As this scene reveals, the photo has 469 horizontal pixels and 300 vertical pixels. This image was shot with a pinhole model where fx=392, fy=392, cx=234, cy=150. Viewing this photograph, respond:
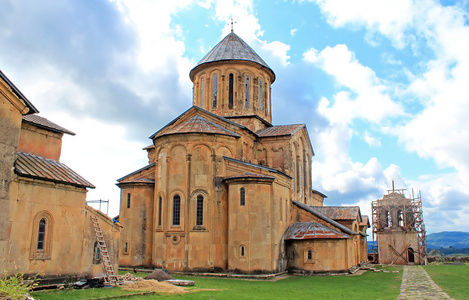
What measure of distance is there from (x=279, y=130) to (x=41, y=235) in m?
18.2

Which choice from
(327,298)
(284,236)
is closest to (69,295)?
(327,298)

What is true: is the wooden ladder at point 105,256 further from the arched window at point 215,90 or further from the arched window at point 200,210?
the arched window at point 215,90

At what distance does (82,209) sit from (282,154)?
15.2m

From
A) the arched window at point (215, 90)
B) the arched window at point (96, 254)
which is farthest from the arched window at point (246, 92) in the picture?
the arched window at point (96, 254)

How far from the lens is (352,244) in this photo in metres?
25.6

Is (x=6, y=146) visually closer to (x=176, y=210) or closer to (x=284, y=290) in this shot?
(x=176, y=210)

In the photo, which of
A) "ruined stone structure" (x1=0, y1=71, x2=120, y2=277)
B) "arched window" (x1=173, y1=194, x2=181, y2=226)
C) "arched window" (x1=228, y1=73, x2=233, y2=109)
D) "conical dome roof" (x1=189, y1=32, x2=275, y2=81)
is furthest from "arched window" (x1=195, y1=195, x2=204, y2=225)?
"conical dome roof" (x1=189, y1=32, x2=275, y2=81)

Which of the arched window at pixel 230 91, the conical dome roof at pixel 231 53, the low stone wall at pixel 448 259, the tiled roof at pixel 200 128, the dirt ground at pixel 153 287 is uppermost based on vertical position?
the conical dome roof at pixel 231 53

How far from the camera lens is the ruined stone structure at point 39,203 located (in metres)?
13.2

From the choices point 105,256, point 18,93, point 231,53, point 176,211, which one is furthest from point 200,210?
point 231,53

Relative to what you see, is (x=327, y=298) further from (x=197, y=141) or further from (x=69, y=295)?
(x=197, y=141)

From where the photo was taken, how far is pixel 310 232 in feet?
76.2

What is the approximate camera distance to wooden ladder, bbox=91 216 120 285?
15.3 meters

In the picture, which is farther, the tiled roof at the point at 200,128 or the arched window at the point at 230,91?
the arched window at the point at 230,91
